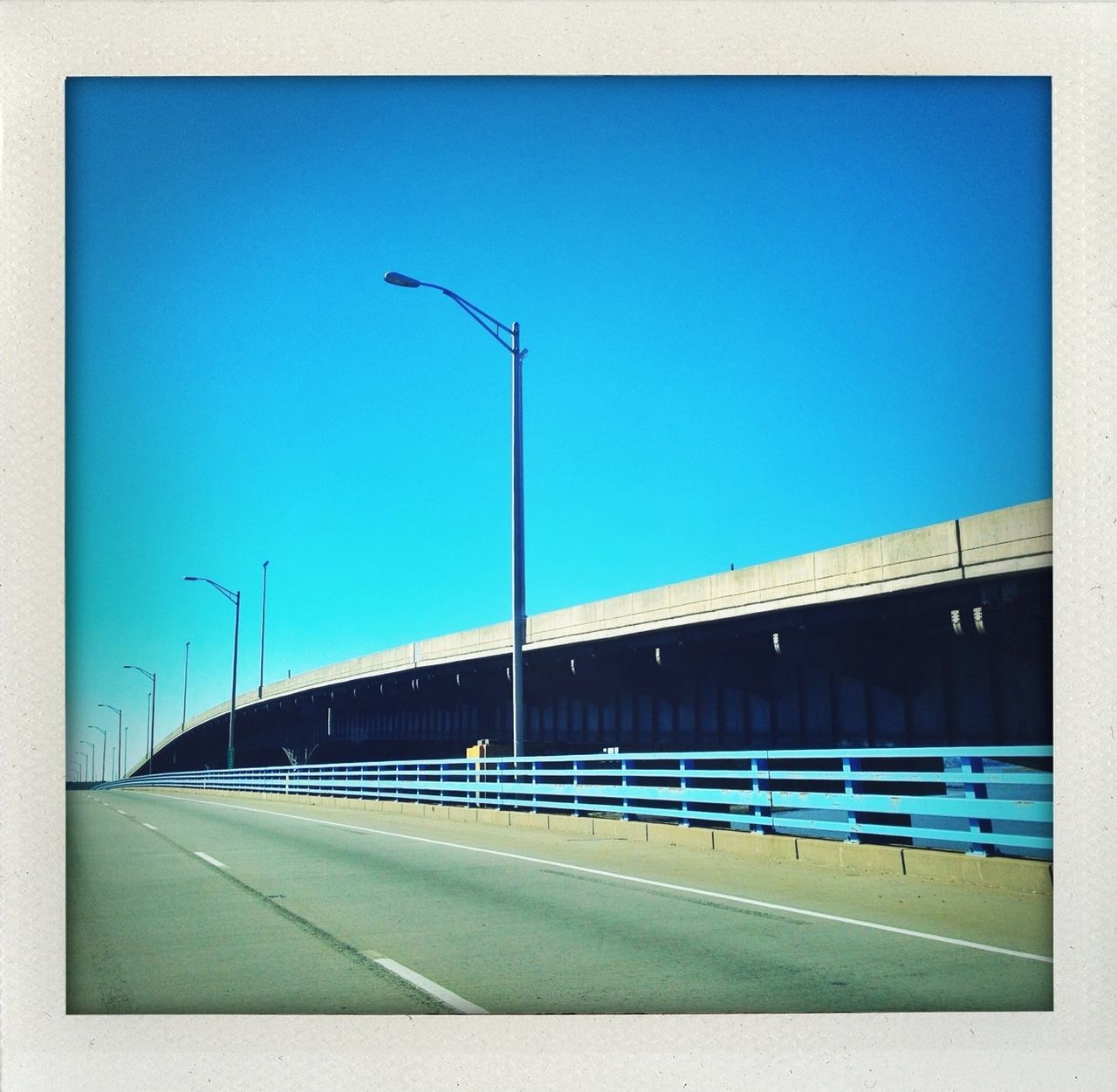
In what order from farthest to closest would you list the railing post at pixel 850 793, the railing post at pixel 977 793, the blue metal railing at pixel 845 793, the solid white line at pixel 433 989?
the railing post at pixel 850 793 → the railing post at pixel 977 793 → the blue metal railing at pixel 845 793 → the solid white line at pixel 433 989

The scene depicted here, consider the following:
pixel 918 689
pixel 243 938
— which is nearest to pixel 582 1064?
pixel 243 938

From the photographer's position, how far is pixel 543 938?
884cm

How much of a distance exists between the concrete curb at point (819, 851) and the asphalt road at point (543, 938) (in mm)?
261

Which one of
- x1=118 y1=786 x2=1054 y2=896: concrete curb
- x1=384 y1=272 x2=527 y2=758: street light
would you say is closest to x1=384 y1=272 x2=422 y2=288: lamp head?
x1=384 y1=272 x2=527 y2=758: street light

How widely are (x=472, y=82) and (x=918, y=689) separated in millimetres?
17555

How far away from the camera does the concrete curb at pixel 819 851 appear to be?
10719 millimetres

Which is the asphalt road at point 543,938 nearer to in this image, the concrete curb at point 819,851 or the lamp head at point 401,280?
the concrete curb at point 819,851

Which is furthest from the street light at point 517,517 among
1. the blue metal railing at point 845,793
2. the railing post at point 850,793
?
the railing post at point 850,793

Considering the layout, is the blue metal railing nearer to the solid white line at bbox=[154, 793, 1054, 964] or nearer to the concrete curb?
the concrete curb

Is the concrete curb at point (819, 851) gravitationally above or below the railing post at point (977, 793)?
below

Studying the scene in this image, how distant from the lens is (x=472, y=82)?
8.63 meters

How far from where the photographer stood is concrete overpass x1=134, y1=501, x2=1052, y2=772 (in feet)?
67.2

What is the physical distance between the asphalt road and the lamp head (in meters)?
8.01

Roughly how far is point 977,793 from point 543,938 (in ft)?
14.7
